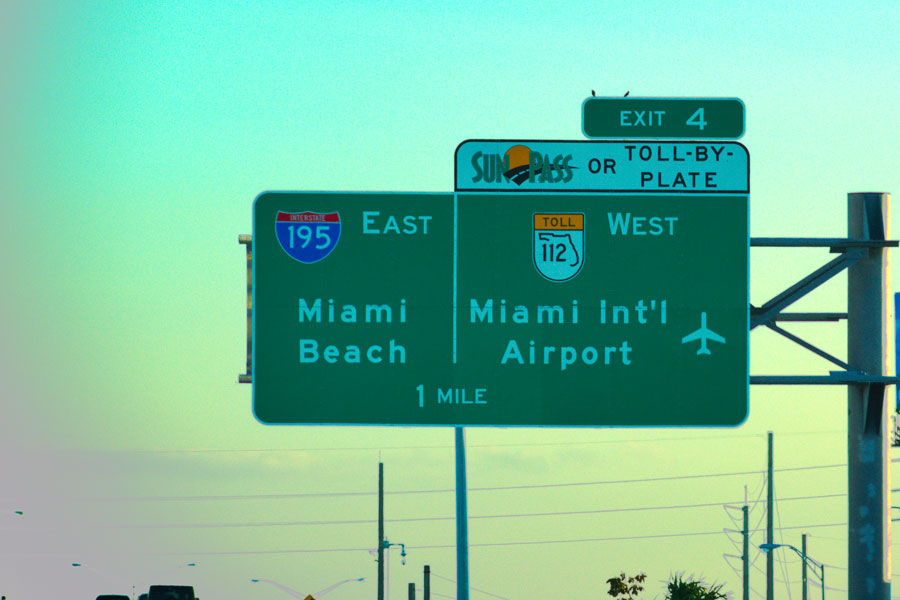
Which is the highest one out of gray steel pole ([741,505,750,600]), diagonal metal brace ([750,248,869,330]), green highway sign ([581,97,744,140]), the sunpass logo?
green highway sign ([581,97,744,140])

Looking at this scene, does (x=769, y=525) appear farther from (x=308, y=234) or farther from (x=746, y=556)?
(x=308, y=234)

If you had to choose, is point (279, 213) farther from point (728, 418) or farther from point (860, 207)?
point (860, 207)

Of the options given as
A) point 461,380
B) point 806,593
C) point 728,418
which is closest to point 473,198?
point 461,380

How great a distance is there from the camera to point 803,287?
19.8 meters

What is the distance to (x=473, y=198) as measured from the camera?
18.2m

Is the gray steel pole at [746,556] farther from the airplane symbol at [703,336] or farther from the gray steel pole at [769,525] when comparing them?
the airplane symbol at [703,336]

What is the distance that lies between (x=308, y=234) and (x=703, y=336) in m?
4.86

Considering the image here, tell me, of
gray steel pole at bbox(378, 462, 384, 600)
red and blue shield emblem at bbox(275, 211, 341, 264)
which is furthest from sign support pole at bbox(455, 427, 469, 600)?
gray steel pole at bbox(378, 462, 384, 600)

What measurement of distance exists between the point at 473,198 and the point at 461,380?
217 centimetres

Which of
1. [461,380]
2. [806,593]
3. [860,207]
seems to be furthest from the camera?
[806,593]

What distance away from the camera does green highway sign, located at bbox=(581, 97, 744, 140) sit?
60.6 ft

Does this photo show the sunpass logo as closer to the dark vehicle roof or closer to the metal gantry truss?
the metal gantry truss

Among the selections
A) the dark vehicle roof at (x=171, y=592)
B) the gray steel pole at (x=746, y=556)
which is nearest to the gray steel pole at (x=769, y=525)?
the gray steel pole at (x=746, y=556)

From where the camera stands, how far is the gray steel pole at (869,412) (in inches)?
771
